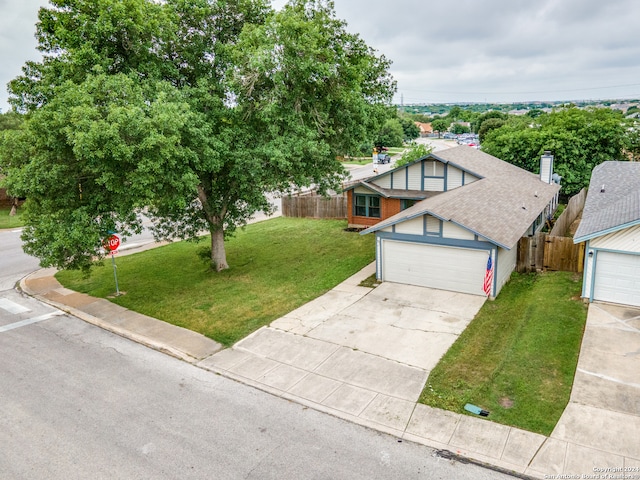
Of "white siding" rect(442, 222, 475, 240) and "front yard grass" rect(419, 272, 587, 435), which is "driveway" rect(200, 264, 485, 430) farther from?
"white siding" rect(442, 222, 475, 240)

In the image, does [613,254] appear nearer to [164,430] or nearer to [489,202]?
[489,202]

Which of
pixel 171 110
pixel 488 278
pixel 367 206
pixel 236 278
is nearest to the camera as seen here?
pixel 171 110

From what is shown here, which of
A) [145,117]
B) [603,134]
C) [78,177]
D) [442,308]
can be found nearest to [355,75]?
[145,117]

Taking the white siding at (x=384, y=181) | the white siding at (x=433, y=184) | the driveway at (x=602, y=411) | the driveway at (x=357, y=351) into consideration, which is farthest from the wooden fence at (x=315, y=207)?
the driveway at (x=602, y=411)

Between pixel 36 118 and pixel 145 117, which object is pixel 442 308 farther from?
pixel 36 118

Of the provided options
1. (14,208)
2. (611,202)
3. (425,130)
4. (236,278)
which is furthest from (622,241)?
(425,130)

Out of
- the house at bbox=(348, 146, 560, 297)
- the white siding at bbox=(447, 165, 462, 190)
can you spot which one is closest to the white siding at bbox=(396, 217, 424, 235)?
the house at bbox=(348, 146, 560, 297)

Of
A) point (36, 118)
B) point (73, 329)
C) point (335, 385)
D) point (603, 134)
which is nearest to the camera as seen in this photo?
point (335, 385)
